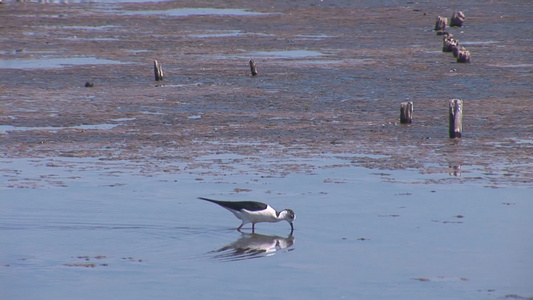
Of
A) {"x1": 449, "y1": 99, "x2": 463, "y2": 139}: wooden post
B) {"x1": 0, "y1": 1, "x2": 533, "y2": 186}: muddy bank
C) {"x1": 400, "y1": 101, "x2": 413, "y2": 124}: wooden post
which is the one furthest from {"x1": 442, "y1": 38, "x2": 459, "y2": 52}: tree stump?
{"x1": 449, "y1": 99, "x2": 463, "y2": 139}: wooden post

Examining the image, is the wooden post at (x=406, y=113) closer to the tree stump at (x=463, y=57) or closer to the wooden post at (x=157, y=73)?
the wooden post at (x=157, y=73)

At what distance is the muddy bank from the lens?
17.6m

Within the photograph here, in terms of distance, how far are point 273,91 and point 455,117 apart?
302 inches

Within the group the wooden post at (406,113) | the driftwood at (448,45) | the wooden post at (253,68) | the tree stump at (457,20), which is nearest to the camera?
the wooden post at (406,113)

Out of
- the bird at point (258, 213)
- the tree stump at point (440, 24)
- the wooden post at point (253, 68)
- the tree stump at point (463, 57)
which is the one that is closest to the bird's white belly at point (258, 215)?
the bird at point (258, 213)

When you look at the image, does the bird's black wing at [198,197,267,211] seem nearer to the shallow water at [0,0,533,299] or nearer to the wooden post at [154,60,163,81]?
the shallow water at [0,0,533,299]

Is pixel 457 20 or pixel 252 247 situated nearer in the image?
pixel 252 247

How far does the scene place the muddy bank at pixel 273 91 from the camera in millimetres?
17609

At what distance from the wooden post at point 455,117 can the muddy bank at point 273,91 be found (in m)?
0.24

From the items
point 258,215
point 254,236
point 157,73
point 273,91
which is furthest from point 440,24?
point 258,215

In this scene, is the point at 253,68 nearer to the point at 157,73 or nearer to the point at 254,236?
the point at 157,73

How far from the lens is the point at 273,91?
25.0m

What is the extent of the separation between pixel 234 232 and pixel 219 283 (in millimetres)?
2499

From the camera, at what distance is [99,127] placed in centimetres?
1997
